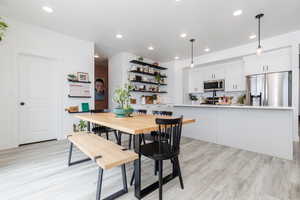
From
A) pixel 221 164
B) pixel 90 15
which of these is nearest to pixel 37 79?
pixel 90 15

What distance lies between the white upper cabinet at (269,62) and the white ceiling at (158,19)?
22.3 inches

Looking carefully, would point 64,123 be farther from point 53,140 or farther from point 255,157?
point 255,157

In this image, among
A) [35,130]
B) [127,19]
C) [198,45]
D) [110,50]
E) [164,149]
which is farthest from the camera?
[110,50]

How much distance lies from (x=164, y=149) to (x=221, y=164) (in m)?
1.31

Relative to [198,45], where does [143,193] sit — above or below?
below

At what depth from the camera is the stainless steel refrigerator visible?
356 centimetres

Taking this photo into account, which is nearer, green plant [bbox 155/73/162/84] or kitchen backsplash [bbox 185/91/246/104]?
kitchen backsplash [bbox 185/91/246/104]

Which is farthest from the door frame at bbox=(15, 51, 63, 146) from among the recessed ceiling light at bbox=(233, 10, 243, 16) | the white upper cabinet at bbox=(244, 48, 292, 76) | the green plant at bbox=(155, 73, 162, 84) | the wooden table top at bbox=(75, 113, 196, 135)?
the white upper cabinet at bbox=(244, 48, 292, 76)

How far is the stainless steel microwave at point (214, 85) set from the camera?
4.86 metres

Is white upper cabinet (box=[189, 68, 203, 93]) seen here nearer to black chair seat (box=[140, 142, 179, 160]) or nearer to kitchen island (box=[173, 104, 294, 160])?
kitchen island (box=[173, 104, 294, 160])

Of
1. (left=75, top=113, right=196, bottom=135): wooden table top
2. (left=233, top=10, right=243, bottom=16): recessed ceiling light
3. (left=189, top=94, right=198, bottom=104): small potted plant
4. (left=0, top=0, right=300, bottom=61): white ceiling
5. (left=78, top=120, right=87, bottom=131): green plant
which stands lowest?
(left=78, top=120, right=87, bottom=131): green plant

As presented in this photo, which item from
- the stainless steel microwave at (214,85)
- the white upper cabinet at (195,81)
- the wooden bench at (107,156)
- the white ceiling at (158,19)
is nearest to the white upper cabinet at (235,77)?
the stainless steel microwave at (214,85)

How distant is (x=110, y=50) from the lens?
4.63 meters

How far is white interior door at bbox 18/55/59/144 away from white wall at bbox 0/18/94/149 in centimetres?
12
